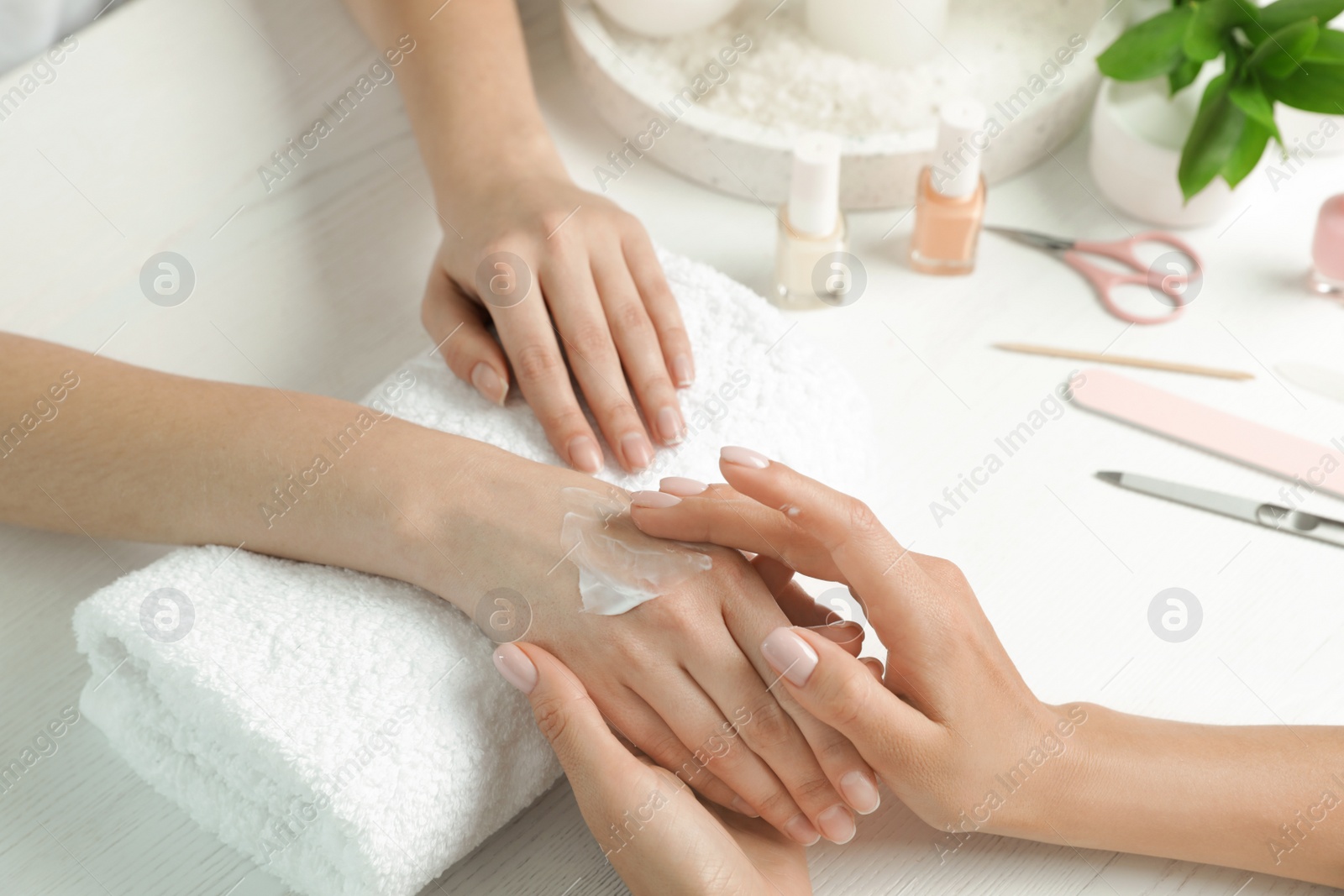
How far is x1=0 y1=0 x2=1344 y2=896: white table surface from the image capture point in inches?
25.9

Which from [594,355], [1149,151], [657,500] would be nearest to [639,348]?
[594,355]

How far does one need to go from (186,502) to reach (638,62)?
607 millimetres

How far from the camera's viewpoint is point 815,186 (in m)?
0.85

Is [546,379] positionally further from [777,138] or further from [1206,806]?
[1206,806]

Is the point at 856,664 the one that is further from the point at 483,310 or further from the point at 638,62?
the point at 638,62

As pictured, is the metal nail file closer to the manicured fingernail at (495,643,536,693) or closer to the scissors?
the scissors

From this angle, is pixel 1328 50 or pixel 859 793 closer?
pixel 859 793

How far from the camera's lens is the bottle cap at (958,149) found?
0.85 m

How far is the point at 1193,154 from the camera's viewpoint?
89 cm

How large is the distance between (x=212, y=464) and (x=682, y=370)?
33cm

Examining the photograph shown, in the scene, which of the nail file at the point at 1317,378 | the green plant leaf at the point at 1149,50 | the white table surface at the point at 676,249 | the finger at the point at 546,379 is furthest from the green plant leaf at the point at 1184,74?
the finger at the point at 546,379

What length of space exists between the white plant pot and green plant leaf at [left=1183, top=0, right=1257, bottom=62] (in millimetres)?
63

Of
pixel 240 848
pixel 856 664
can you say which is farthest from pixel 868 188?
pixel 240 848

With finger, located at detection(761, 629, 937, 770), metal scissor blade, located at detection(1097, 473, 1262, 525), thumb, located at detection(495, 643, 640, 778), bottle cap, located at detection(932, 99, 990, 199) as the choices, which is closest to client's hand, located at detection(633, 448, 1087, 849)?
finger, located at detection(761, 629, 937, 770)
